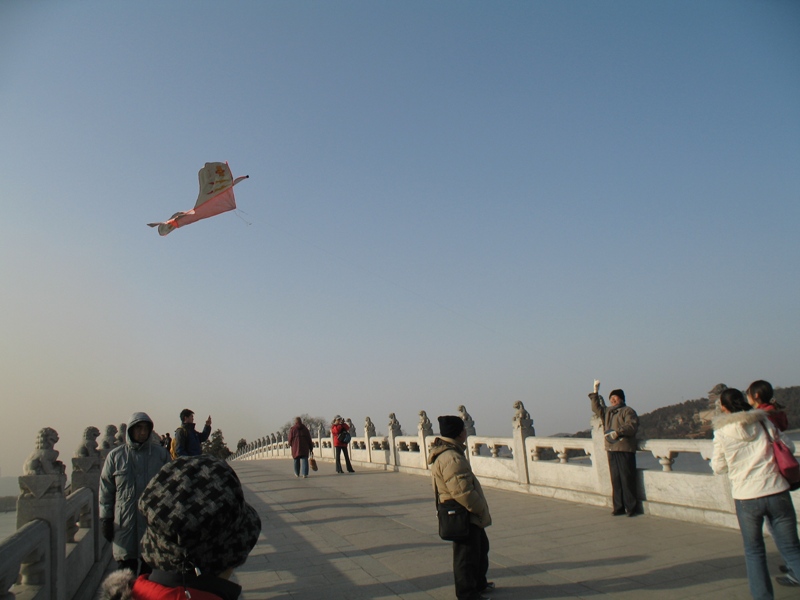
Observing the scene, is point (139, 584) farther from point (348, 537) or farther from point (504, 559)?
point (348, 537)

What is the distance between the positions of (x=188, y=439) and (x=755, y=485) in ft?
27.3

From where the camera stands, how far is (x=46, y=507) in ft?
18.4

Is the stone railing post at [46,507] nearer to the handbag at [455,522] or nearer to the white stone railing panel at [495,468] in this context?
the handbag at [455,522]

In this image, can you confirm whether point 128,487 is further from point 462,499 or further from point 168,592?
point 168,592

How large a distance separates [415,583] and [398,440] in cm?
1294

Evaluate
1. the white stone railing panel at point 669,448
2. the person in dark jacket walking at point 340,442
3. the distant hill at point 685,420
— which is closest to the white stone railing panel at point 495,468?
the distant hill at point 685,420

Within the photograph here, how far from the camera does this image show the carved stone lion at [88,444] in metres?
9.03

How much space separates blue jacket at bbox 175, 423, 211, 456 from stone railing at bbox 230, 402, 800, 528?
19.3ft

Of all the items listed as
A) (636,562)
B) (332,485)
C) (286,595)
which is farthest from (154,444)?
(332,485)

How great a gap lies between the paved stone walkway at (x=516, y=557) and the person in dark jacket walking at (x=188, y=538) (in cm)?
434

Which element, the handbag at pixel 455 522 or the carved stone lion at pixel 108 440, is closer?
the handbag at pixel 455 522

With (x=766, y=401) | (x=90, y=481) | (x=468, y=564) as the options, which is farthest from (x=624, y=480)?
(x=90, y=481)

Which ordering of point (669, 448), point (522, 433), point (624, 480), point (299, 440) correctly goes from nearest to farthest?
point (669, 448) → point (624, 480) → point (522, 433) → point (299, 440)

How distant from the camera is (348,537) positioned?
357 inches
